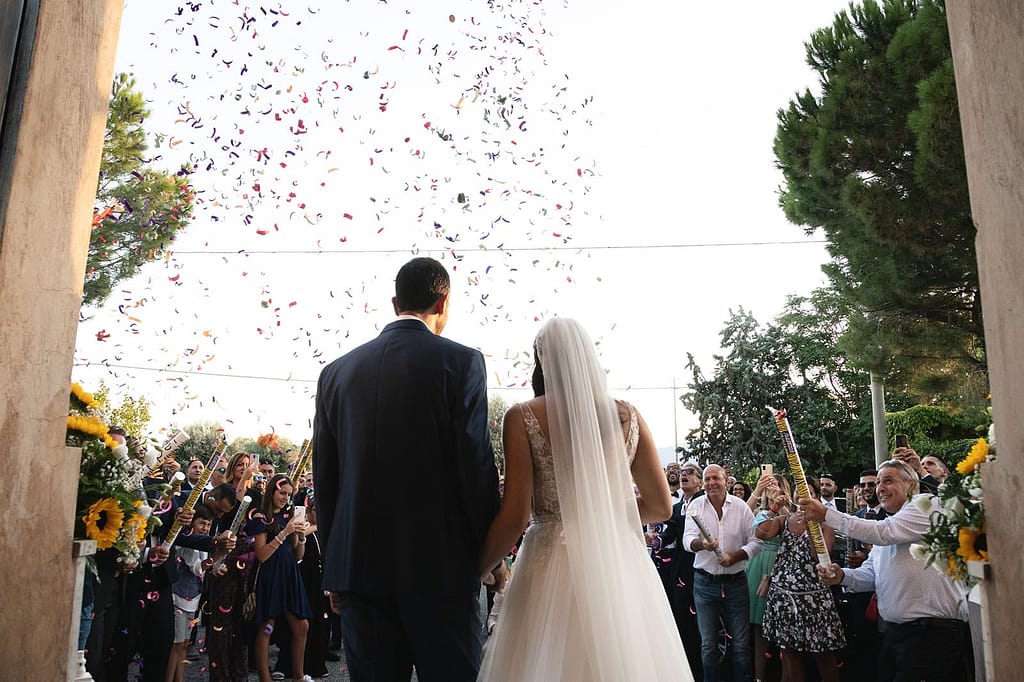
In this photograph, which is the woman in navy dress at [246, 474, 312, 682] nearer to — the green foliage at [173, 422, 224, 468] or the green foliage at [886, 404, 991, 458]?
the green foliage at [886, 404, 991, 458]

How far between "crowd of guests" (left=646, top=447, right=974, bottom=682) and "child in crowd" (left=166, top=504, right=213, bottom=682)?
13.5ft

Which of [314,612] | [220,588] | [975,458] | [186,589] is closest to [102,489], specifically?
[186,589]

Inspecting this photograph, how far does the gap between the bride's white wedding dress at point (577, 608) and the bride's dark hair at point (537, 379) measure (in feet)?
0.58

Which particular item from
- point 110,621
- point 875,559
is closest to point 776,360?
point 875,559

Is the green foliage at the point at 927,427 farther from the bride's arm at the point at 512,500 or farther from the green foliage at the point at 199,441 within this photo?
the green foliage at the point at 199,441

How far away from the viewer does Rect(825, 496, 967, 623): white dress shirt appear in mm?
4895

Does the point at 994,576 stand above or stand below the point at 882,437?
below

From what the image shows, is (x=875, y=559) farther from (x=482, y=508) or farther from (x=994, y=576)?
(x=482, y=508)

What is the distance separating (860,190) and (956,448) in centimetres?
1058

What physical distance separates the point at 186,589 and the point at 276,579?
71 cm

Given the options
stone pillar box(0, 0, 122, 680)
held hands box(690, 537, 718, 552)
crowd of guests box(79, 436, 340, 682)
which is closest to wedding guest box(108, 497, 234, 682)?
crowd of guests box(79, 436, 340, 682)

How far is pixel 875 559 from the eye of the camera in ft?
18.2

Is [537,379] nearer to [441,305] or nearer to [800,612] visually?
[441,305]

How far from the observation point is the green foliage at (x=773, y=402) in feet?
90.6
